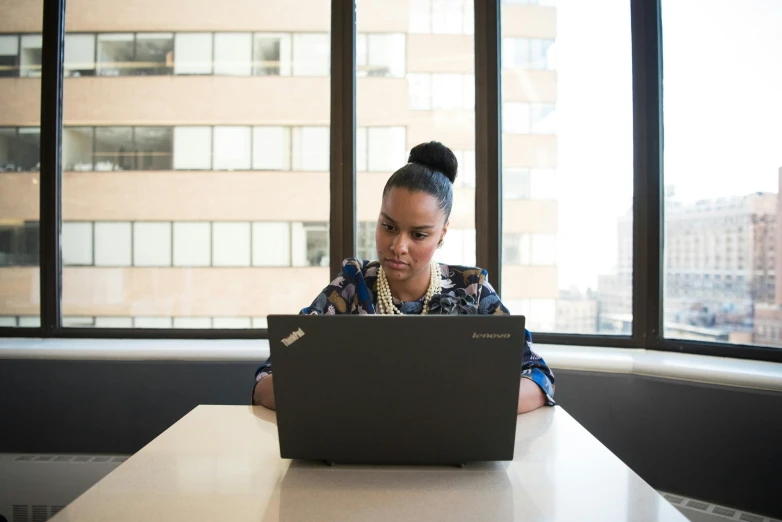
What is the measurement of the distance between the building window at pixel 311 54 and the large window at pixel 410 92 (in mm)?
179

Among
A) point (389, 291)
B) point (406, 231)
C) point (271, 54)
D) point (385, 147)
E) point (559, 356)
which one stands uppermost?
point (271, 54)

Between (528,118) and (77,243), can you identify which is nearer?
(528,118)

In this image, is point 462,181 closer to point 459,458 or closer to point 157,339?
point 157,339

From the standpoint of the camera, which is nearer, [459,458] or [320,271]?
[459,458]

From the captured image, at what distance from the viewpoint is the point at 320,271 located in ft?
10.0

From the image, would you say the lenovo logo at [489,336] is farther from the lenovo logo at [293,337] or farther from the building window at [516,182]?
the building window at [516,182]

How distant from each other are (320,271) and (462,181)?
2.88ft

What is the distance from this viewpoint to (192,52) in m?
3.21

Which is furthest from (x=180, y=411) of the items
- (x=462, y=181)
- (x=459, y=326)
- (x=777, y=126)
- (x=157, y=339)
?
(x=777, y=126)

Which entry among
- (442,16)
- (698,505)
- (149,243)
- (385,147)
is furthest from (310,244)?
(698,505)

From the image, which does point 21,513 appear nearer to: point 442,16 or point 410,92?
Result: point 410,92

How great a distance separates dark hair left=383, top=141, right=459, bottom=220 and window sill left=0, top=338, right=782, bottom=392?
3.39 feet

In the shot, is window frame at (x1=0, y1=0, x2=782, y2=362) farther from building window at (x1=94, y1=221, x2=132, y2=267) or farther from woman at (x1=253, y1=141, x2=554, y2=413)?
woman at (x1=253, y1=141, x2=554, y2=413)

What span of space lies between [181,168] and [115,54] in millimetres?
730
